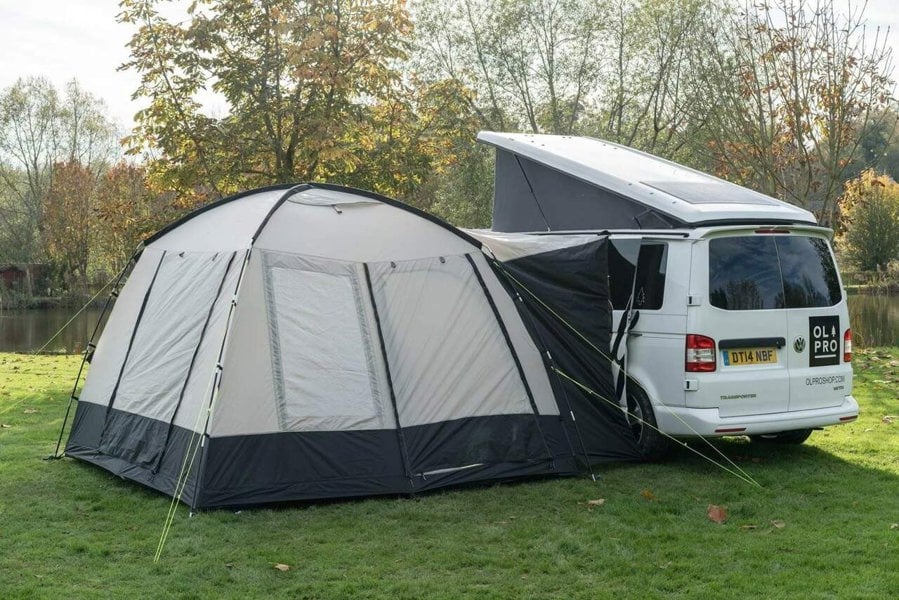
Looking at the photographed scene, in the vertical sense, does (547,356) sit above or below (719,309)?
below

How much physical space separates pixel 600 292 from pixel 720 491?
1.85 meters

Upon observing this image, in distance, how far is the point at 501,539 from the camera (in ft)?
20.5

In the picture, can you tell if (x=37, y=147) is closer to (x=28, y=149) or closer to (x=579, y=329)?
(x=28, y=149)

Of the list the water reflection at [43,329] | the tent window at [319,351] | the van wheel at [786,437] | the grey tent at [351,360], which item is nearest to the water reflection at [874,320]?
the van wheel at [786,437]

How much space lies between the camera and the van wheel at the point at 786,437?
8.91 meters

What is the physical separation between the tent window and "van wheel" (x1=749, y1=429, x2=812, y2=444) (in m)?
3.84

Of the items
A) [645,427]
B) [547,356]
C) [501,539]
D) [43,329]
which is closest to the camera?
[501,539]

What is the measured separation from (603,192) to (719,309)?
1585mm

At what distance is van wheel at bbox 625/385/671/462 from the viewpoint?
812 centimetres

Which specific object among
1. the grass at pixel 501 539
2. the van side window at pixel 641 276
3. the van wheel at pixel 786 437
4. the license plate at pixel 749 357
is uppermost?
the van side window at pixel 641 276

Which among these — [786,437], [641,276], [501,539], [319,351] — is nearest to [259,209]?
[319,351]

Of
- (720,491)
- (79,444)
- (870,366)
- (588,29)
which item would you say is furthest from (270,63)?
(588,29)

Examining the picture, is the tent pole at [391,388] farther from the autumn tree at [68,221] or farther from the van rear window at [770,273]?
the autumn tree at [68,221]

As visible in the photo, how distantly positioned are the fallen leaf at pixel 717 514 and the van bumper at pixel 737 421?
89 cm
